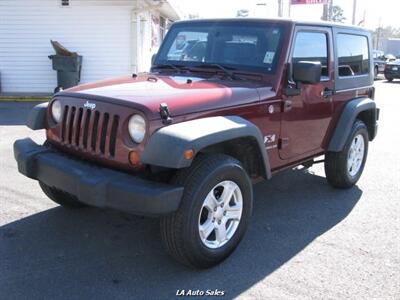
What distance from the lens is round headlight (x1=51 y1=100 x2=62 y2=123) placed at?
3.93 meters

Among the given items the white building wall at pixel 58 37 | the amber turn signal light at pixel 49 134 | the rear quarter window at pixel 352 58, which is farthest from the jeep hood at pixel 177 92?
the white building wall at pixel 58 37

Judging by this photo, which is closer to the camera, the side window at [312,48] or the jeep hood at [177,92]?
the jeep hood at [177,92]

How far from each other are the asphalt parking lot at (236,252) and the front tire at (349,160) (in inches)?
6.2

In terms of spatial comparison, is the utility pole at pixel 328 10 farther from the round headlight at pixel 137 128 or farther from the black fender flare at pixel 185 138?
the round headlight at pixel 137 128

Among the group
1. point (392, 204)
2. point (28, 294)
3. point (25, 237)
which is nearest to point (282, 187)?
point (392, 204)

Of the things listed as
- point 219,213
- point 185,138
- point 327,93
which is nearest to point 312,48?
point 327,93

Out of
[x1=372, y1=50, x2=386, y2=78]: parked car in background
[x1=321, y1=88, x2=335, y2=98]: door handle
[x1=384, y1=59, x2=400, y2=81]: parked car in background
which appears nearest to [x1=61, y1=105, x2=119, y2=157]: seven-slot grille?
[x1=321, y1=88, x2=335, y2=98]: door handle

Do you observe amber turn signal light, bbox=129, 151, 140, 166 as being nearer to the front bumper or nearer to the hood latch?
the front bumper

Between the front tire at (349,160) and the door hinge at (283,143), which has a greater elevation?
the door hinge at (283,143)

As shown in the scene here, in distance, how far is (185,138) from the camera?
3.09 metres

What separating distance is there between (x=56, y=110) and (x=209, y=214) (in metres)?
1.58

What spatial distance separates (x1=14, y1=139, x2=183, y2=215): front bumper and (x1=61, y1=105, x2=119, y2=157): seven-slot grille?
15 centimetres

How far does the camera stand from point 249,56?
438 cm

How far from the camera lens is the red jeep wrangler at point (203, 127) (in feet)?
10.5
